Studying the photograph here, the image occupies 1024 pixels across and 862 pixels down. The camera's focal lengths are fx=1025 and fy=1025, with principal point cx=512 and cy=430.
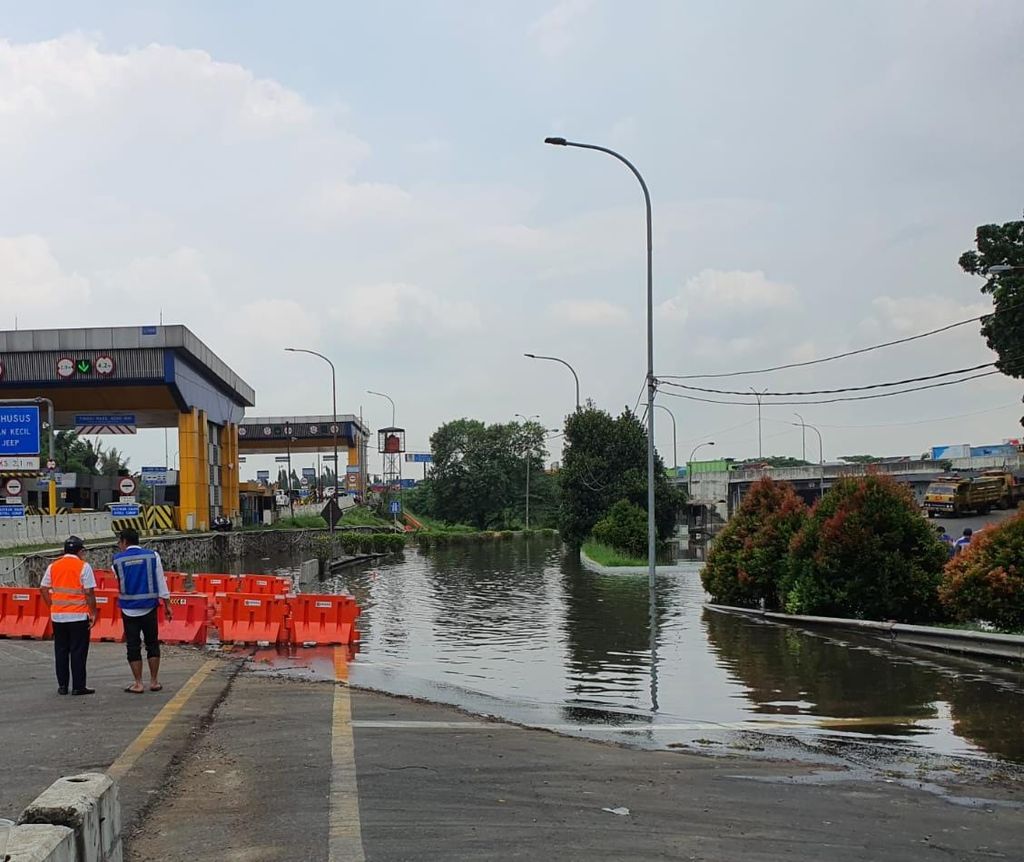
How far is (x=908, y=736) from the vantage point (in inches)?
353

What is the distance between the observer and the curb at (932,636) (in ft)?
41.7

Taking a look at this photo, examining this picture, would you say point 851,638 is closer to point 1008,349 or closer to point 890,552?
point 890,552

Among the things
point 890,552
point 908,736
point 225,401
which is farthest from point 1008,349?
point 225,401

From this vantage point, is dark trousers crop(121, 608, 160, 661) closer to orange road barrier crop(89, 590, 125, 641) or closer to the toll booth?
orange road barrier crop(89, 590, 125, 641)

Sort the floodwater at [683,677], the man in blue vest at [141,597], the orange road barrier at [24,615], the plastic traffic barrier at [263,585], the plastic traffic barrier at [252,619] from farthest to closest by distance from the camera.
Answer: the plastic traffic barrier at [263,585] → the orange road barrier at [24,615] → the plastic traffic barrier at [252,619] → the man in blue vest at [141,597] → the floodwater at [683,677]

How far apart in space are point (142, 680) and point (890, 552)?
11.2 m

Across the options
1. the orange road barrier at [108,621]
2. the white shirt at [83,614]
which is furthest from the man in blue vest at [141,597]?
the orange road barrier at [108,621]

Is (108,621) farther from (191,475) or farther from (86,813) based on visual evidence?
(191,475)

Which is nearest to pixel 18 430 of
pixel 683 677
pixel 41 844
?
pixel 683 677

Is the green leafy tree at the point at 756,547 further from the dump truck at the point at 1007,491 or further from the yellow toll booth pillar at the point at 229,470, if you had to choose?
the yellow toll booth pillar at the point at 229,470

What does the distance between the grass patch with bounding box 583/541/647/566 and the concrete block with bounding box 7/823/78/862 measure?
3370 cm

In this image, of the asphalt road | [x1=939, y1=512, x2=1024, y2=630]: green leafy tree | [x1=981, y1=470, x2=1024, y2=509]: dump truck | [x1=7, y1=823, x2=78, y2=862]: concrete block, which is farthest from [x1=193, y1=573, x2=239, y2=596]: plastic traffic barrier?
[x1=981, y1=470, x2=1024, y2=509]: dump truck

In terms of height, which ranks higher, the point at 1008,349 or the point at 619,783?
the point at 1008,349

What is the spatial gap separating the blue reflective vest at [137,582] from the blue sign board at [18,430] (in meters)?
25.1
